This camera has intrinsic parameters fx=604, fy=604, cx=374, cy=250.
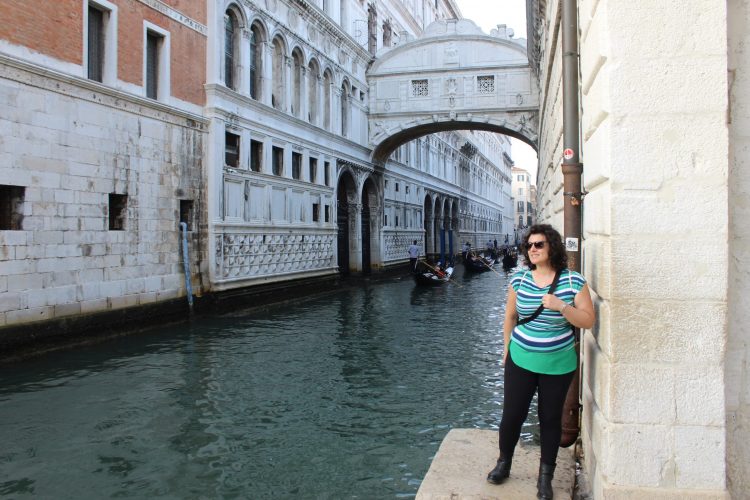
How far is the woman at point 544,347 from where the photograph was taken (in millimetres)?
2611

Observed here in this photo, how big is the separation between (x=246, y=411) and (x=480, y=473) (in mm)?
2736

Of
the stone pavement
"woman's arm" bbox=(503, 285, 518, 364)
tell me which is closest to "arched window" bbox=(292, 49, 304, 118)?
the stone pavement

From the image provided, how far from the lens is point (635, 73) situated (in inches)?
91.0

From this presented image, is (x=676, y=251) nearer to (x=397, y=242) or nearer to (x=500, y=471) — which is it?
(x=500, y=471)

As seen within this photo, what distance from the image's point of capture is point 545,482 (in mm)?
2672

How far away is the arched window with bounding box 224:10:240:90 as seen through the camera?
12.4 m

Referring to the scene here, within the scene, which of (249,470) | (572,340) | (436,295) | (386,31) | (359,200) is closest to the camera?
(572,340)

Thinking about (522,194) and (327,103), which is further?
(522,194)

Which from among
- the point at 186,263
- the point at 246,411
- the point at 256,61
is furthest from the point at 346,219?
the point at 246,411

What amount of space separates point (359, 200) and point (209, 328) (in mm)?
10437

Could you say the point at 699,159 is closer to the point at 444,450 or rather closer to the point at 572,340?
the point at 572,340

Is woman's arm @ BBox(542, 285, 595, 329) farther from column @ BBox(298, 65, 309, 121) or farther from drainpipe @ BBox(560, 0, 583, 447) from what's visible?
column @ BBox(298, 65, 309, 121)

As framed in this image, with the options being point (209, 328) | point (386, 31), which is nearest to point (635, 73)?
point (209, 328)

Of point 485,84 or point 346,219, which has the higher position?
point 485,84
